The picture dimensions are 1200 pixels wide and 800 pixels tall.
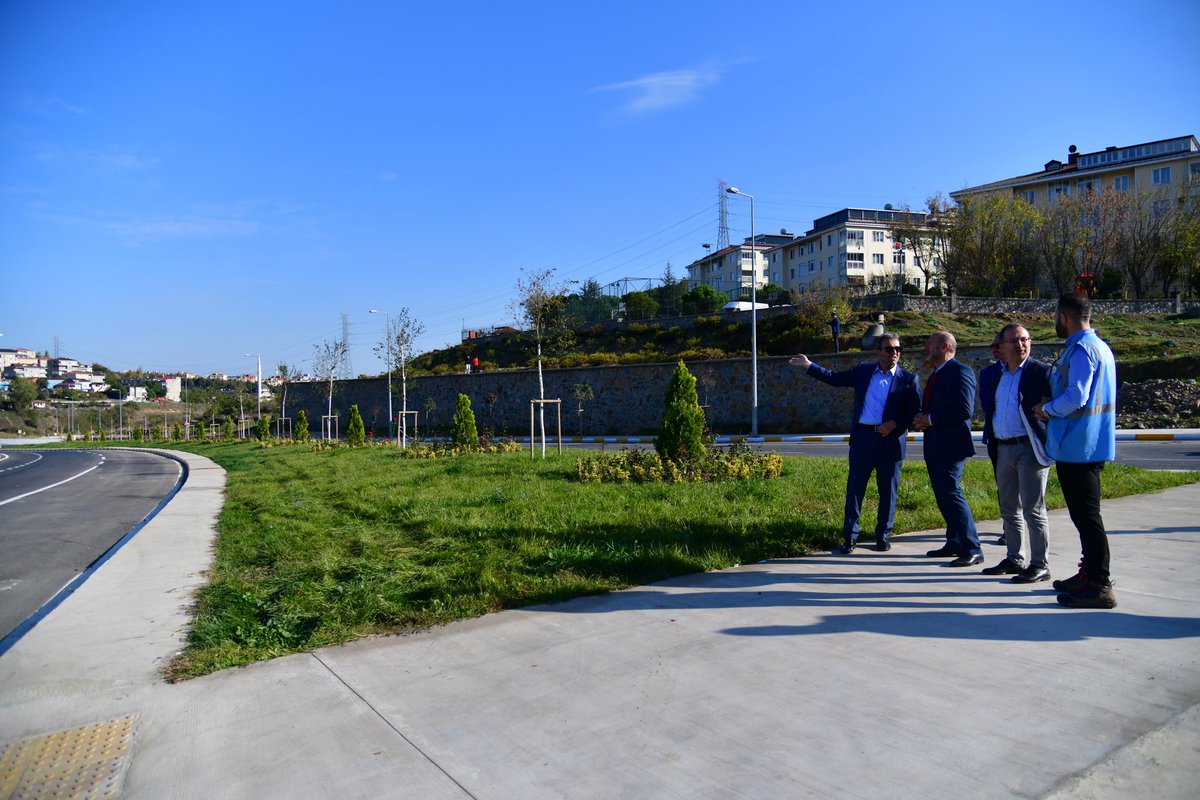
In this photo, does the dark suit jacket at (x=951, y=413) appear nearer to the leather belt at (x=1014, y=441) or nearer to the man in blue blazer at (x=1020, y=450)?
the man in blue blazer at (x=1020, y=450)

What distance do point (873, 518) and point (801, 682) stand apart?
438cm

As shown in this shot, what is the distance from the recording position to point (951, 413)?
19.6 feet

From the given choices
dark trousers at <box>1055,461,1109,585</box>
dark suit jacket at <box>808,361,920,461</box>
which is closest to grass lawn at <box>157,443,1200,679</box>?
dark suit jacket at <box>808,361,920,461</box>

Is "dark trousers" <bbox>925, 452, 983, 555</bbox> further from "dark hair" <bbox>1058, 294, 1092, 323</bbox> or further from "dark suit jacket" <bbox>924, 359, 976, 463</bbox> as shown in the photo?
"dark hair" <bbox>1058, 294, 1092, 323</bbox>

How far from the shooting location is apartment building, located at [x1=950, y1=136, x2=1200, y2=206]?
55.2 metres

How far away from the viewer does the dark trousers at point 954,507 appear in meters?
5.81

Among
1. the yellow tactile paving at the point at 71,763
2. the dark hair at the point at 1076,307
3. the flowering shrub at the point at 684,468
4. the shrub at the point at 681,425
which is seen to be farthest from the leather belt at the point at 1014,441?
the shrub at the point at 681,425

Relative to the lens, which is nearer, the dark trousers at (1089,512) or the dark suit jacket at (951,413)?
the dark trousers at (1089,512)

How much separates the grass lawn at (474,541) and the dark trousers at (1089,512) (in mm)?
2240

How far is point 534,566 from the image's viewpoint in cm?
584

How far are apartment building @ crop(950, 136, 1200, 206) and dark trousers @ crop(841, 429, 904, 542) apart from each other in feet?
176

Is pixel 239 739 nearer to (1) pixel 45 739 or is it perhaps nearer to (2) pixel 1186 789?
(1) pixel 45 739

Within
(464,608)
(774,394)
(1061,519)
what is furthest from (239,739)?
(774,394)

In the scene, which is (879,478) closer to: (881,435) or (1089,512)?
(881,435)
